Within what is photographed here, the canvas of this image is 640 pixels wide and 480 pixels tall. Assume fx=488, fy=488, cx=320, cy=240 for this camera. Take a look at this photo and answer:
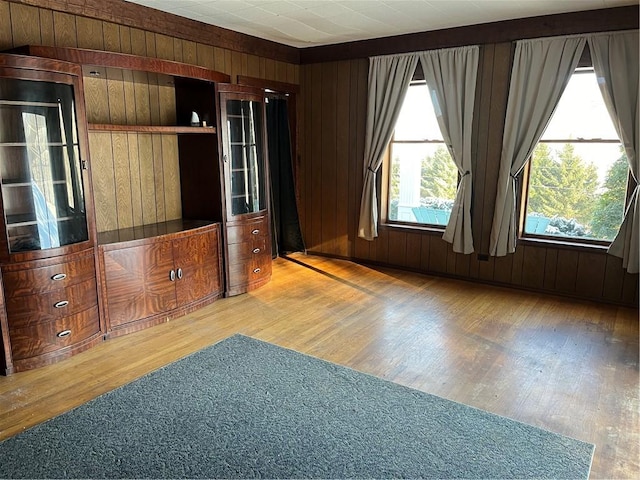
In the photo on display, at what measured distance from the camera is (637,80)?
4.07 metres

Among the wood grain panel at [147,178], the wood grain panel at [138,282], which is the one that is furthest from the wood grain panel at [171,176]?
the wood grain panel at [138,282]

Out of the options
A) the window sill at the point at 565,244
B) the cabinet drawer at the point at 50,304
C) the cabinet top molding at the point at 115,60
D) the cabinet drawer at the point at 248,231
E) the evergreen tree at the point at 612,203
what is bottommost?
the cabinet drawer at the point at 50,304

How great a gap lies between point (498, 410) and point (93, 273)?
2.80 meters

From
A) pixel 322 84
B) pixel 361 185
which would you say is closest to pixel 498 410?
pixel 361 185

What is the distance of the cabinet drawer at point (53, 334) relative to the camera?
312 centimetres

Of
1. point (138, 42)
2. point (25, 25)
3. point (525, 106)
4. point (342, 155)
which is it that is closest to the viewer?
point (25, 25)

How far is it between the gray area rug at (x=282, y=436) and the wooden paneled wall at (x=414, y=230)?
8.40 ft

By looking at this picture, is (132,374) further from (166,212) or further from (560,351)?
(560,351)

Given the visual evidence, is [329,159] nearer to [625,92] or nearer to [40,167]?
[625,92]

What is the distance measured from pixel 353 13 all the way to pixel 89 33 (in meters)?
2.18

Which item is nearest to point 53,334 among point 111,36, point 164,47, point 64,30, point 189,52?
point 64,30

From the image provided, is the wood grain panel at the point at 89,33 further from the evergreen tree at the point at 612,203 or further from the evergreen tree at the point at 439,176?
the evergreen tree at the point at 612,203

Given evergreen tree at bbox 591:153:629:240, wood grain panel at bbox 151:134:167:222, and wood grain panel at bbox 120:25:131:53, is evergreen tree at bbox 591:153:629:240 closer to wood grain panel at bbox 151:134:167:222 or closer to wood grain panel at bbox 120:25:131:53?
wood grain panel at bbox 151:134:167:222

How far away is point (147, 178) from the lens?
437 centimetres
